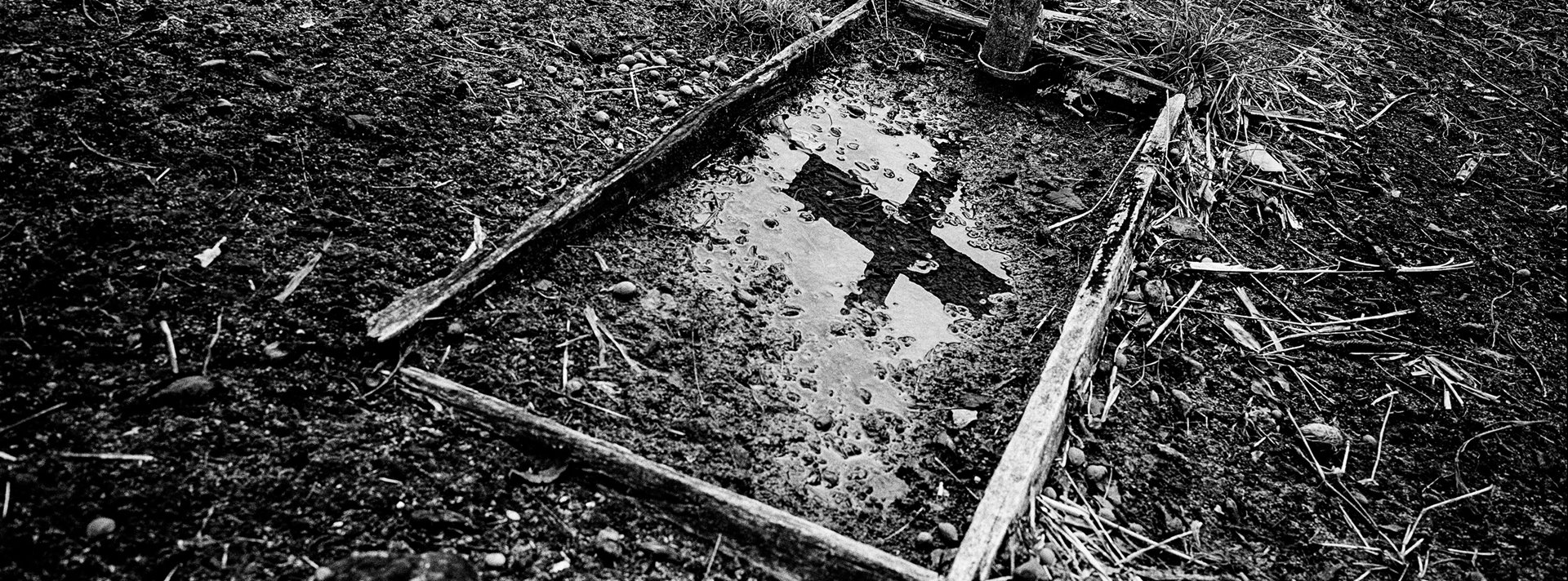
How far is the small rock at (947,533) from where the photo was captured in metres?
1.97

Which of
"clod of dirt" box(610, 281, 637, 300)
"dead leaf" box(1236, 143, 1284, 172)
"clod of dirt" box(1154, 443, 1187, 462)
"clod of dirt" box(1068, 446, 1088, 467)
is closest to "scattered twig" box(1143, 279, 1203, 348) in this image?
"clod of dirt" box(1154, 443, 1187, 462)

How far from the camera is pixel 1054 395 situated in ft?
6.95

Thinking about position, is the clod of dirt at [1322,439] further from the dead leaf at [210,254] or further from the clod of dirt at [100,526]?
the dead leaf at [210,254]

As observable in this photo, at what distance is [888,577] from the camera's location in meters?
1.72

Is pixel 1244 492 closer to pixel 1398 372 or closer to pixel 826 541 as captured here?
pixel 1398 372

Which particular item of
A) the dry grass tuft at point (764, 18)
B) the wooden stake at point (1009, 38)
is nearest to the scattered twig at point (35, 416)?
the dry grass tuft at point (764, 18)

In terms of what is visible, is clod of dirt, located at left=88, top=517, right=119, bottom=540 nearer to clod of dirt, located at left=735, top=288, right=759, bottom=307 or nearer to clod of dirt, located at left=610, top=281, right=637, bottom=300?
clod of dirt, located at left=610, top=281, right=637, bottom=300

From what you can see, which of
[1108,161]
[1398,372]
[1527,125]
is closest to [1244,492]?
[1398,372]

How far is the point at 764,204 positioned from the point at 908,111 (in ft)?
2.91

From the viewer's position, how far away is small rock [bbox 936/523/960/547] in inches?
77.5

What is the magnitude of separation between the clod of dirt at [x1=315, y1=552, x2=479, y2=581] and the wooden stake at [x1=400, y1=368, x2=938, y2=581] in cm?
34

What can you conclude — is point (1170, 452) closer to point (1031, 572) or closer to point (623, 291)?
point (1031, 572)

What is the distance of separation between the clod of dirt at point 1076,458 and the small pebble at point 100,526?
2.03m

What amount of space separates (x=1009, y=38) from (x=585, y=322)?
217 cm
